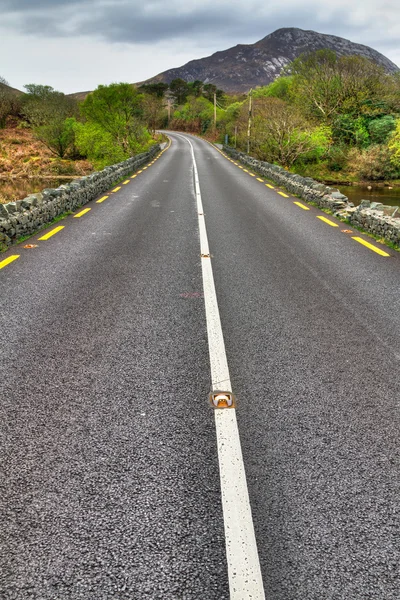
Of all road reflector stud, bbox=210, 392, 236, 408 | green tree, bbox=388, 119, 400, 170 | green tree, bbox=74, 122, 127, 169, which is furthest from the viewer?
green tree, bbox=74, 122, 127, 169

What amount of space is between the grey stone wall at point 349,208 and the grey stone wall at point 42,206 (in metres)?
7.80

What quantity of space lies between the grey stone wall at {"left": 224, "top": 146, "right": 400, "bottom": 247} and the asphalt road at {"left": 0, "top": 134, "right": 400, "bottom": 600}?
103 inches

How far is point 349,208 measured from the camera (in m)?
11.2

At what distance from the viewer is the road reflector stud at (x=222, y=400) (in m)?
3.10

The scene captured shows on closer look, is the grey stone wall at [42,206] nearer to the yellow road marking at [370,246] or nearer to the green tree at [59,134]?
the yellow road marking at [370,246]

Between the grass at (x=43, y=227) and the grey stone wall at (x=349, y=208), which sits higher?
the grey stone wall at (x=349, y=208)

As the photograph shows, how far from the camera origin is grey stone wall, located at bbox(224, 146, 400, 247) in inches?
331

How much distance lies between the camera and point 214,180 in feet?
67.8

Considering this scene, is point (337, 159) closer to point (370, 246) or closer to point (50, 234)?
point (370, 246)

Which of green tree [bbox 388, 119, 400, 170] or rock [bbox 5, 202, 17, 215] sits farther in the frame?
green tree [bbox 388, 119, 400, 170]

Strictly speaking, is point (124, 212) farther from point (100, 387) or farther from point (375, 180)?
point (375, 180)

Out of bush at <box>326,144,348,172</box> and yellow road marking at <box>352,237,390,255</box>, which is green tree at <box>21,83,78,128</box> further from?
yellow road marking at <box>352,237,390,255</box>

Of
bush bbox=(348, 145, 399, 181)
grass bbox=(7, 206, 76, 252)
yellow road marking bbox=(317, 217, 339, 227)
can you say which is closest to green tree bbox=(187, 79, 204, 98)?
bush bbox=(348, 145, 399, 181)

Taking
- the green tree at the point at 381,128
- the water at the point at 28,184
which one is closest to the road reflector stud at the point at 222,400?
the water at the point at 28,184
